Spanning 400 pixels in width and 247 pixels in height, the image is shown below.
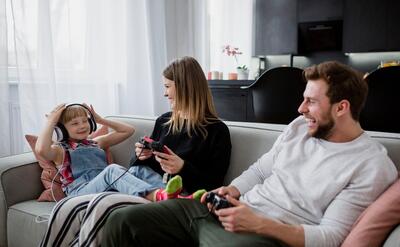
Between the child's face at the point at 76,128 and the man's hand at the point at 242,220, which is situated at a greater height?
the child's face at the point at 76,128

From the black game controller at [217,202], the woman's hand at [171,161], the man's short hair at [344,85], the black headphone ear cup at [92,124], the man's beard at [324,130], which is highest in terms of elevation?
the man's short hair at [344,85]

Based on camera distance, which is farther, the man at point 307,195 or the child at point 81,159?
the child at point 81,159

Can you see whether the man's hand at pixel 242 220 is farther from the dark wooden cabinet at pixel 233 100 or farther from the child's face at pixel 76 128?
the dark wooden cabinet at pixel 233 100

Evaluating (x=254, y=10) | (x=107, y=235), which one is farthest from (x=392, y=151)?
(x=254, y=10)

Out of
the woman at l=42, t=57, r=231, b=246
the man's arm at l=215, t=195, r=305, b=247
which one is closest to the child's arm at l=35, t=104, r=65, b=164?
the woman at l=42, t=57, r=231, b=246

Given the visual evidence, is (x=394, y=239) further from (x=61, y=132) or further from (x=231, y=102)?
(x=231, y=102)

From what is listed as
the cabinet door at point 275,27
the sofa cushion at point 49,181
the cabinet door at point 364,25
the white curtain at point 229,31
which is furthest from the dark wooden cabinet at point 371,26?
the sofa cushion at point 49,181

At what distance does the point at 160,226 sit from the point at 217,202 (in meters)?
0.21

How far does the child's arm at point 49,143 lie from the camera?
173 cm

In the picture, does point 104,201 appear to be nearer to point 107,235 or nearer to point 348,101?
point 107,235

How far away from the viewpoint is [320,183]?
48.1 inches

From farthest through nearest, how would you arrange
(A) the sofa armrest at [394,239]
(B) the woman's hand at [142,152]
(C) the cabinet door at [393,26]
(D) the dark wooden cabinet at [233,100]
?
(C) the cabinet door at [393,26] < (D) the dark wooden cabinet at [233,100] < (B) the woman's hand at [142,152] < (A) the sofa armrest at [394,239]

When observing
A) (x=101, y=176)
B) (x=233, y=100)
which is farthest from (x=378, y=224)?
(x=233, y=100)

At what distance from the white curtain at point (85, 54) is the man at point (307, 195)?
1292 mm
